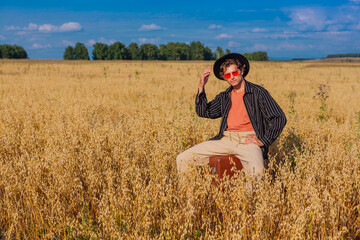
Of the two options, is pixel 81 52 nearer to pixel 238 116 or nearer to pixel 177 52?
pixel 177 52

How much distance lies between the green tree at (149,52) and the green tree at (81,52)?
2438cm

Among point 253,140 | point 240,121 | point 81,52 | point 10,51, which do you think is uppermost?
point 81,52

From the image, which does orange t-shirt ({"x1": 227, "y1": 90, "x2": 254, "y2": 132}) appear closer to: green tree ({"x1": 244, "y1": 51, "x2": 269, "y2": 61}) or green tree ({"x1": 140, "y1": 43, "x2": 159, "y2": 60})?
green tree ({"x1": 140, "y1": 43, "x2": 159, "y2": 60})

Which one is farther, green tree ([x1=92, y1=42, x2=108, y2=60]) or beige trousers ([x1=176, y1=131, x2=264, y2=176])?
green tree ([x1=92, y1=42, x2=108, y2=60])

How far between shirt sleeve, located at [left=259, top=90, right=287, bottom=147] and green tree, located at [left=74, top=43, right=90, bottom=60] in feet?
390

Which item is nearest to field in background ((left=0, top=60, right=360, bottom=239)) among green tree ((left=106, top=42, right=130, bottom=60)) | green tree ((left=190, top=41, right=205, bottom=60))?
green tree ((left=106, top=42, right=130, bottom=60))

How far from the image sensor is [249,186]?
2555 mm

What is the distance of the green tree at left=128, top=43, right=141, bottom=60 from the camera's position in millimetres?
102750

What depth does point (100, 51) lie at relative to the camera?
106 m

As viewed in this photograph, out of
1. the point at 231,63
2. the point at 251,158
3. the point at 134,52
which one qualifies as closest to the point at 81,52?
the point at 134,52

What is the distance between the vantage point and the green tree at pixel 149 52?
102856 millimetres

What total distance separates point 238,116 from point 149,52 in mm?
102978

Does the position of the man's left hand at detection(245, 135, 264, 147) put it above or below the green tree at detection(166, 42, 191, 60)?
below

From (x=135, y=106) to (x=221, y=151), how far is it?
4763 millimetres
